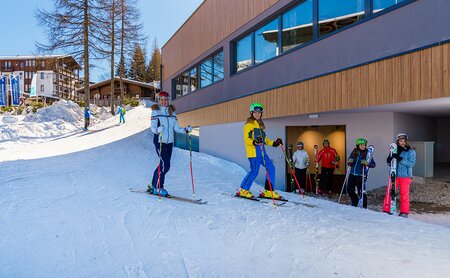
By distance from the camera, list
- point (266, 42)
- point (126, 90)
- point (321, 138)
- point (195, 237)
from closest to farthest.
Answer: point (195, 237)
point (266, 42)
point (321, 138)
point (126, 90)

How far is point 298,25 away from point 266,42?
5.67ft

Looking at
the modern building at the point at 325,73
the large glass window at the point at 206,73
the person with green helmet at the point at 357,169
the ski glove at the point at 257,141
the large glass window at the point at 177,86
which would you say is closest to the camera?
the modern building at the point at 325,73

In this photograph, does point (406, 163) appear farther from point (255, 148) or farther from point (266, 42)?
point (266, 42)

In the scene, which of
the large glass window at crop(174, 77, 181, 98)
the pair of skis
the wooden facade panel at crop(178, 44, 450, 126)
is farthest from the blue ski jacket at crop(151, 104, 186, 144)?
the large glass window at crop(174, 77, 181, 98)

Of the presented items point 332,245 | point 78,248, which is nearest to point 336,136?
point 332,245

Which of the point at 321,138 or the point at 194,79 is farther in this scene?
the point at 194,79

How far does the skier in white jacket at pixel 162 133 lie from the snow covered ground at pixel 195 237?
415mm

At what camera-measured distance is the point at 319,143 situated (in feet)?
46.0

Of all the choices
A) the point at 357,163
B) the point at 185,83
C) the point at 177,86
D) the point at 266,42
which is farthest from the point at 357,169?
the point at 177,86

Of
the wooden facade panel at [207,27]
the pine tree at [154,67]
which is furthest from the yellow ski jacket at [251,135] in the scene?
the pine tree at [154,67]

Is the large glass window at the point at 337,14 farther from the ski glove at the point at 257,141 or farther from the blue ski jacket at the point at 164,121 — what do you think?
the blue ski jacket at the point at 164,121

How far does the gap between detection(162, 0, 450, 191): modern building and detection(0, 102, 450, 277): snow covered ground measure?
9.01 feet

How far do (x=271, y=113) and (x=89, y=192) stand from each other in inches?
233

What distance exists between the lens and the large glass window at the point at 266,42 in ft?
33.9
